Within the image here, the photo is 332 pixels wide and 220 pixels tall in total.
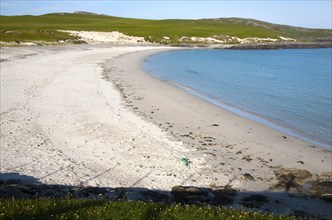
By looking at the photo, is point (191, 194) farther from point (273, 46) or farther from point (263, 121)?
point (273, 46)

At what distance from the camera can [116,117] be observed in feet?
58.7

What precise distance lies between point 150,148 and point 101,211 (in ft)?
22.9

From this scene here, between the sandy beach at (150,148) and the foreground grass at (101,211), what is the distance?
2855 millimetres

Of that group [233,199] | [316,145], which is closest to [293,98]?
[316,145]

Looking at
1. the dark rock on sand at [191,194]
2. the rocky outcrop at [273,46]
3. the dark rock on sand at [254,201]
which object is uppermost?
the rocky outcrop at [273,46]

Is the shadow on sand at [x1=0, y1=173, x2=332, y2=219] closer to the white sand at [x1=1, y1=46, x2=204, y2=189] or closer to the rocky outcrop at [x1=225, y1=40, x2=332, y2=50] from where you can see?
the white sand at [x1=1, y1=46, x2=204, y2=189]

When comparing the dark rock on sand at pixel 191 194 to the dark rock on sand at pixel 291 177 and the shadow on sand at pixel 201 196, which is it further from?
the dark rock on sand at pixel 291 177

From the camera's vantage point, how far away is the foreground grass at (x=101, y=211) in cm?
611

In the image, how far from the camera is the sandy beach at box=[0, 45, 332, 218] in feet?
34.5

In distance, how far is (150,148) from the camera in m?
13.5

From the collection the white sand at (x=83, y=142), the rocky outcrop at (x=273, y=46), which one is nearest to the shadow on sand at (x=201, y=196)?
the white sand at (x=83, y=142)

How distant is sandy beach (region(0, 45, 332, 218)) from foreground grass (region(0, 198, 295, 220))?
2.85 metres

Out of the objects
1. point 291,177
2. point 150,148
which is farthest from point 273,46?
point 291,177

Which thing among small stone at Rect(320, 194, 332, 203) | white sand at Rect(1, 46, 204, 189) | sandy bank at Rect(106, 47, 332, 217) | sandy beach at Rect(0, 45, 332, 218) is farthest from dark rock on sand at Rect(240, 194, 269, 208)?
white sand at Rect(1, 46, 204, 189)
